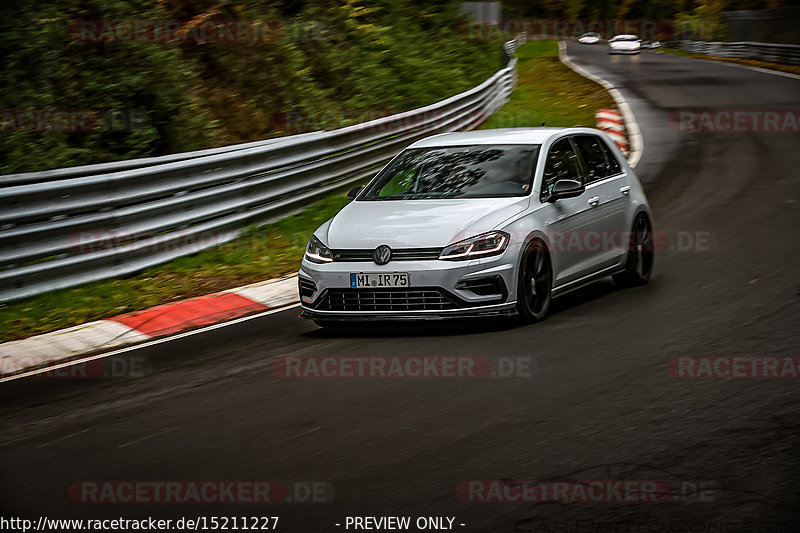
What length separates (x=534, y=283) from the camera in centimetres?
837

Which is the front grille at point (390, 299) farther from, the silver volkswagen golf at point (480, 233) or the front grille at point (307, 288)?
the front grille at point (307, 288)

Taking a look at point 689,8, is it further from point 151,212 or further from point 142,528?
point 142,528

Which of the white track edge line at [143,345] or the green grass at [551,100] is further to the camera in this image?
the green grass at [551,100]

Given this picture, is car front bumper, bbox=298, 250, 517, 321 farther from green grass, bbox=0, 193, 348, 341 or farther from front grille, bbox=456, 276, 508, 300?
green grass, bbox=0, 193, 348, 341

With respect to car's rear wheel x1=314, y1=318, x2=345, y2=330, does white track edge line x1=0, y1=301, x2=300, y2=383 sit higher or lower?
lower

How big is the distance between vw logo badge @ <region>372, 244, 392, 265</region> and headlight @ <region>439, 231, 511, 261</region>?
0.41 meters

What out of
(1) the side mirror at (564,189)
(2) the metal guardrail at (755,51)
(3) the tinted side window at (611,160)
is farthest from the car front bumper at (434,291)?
(2) the metal guardrail at (755,51)

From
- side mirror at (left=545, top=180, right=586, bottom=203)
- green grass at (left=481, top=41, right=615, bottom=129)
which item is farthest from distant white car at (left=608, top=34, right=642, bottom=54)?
side mirror at (left=545, top=180, right=586, bottom=203)

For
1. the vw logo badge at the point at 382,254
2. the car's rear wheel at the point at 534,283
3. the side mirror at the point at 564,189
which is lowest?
the car's rear wheel at the point at 534,283

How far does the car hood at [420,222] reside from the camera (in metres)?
8.09

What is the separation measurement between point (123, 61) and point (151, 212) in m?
3.86

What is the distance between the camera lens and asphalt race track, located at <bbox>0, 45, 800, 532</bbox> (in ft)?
15.0

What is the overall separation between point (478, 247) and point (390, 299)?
788mm

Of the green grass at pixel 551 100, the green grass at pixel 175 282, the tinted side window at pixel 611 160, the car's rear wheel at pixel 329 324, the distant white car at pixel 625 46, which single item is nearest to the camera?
the car's rear wheel at pixel 329 324
